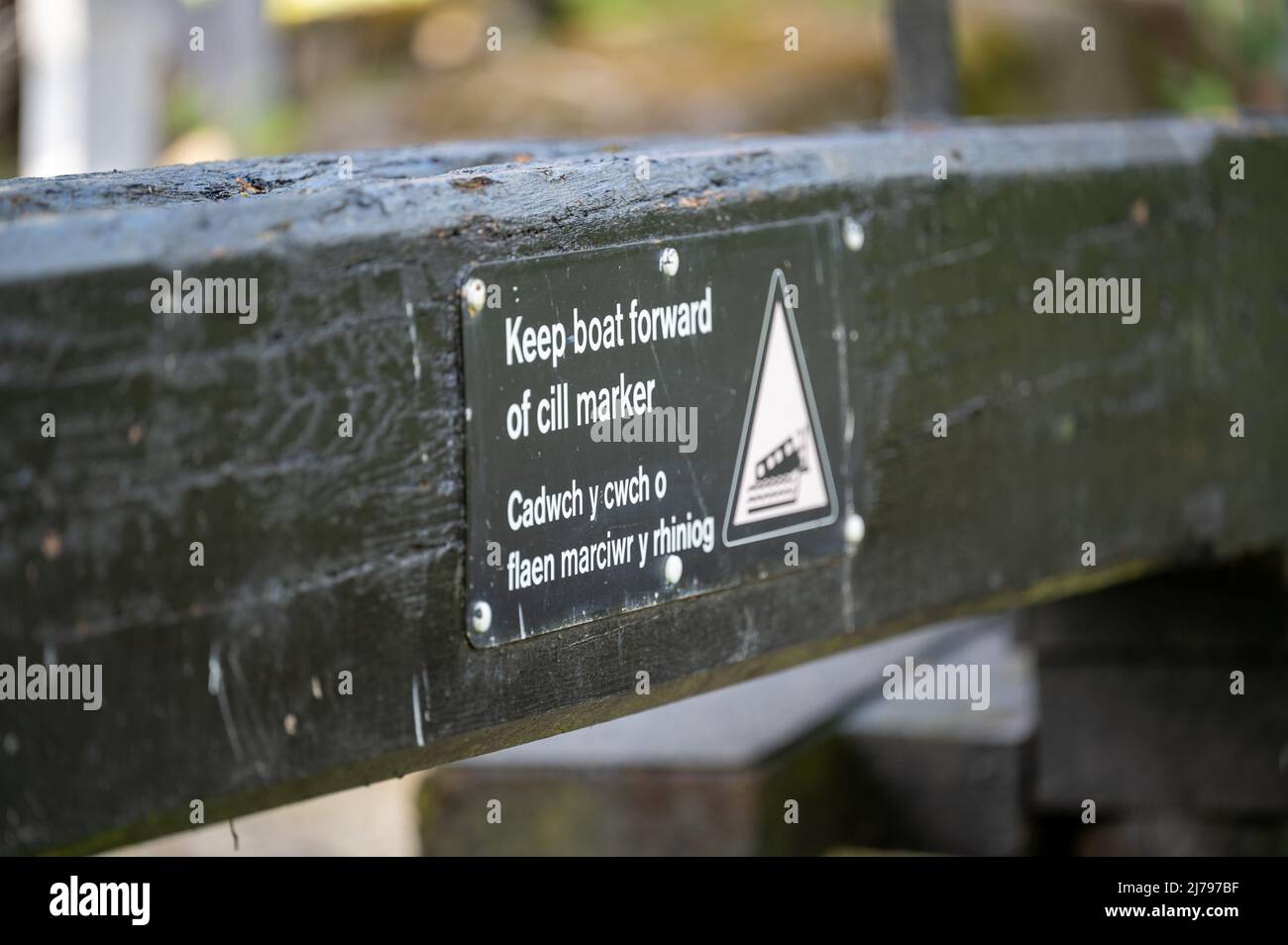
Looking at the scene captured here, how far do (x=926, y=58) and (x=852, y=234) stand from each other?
4.67 feet

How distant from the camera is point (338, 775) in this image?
1.22m

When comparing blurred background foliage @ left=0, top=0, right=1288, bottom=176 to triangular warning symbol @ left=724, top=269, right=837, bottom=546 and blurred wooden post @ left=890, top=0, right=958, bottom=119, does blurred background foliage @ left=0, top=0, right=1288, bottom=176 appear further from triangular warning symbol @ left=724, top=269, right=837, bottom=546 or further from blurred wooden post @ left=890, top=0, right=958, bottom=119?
triangular warning symbol @ left=724, top=269, right=837, bottom=546

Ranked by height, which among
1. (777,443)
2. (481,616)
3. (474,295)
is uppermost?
(474,295)

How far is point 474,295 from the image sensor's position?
4.09 feet

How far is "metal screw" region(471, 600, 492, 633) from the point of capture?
1.28 metres

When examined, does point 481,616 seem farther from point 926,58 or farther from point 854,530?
point 926,58

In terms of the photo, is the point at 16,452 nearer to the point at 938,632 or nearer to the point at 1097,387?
the point at 1097,387

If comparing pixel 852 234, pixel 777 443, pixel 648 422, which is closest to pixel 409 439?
pixel 648 422

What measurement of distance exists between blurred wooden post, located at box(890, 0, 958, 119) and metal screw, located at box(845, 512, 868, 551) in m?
1.42

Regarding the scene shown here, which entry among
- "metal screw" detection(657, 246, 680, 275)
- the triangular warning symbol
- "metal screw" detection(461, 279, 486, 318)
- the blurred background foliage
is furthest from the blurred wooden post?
the blurred background foliage

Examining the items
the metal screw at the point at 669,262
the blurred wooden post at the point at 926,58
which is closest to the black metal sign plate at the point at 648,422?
the metal screw at the point at 669,262

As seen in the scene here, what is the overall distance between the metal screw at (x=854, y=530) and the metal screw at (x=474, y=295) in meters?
0.53

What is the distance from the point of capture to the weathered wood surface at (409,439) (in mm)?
1001
